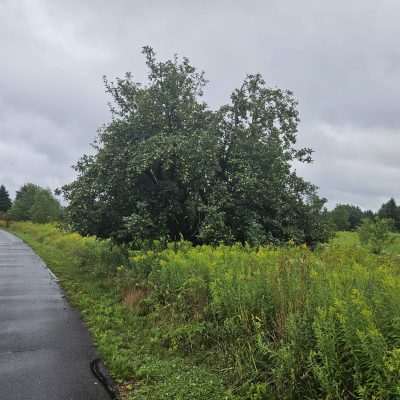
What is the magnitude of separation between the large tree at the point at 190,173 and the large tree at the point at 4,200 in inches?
3434

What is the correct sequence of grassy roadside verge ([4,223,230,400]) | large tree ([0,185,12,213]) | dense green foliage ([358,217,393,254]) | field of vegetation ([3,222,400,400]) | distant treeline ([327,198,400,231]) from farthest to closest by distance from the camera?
large tree ([0,185,12,213]) < distant treeline ([327,198,400,231]) < dense green foliage ([358,217,393,254]) < grassy roadside verge ([4,223,230,400]) < field of vegetation ([3,222,400,400])

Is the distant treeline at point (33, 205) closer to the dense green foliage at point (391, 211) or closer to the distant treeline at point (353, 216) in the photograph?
the distant treeline at point (353, 216)

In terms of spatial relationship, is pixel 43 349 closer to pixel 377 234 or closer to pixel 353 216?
pixel 377 234

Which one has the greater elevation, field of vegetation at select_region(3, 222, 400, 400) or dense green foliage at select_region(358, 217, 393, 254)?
dense green foliage at select_region(358, 217, 393, 254)

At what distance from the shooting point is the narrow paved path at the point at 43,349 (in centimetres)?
466

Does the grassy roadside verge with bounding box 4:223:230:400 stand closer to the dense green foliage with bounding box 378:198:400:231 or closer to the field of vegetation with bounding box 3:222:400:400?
the field of vegetation with bounding box 3:222:400:400

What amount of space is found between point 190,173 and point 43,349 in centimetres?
720

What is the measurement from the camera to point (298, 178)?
14.5m

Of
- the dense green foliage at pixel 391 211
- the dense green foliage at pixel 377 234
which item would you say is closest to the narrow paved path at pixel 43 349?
the dense green foliage at pixel 377 234

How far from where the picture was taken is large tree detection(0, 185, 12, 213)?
90250 millimetres

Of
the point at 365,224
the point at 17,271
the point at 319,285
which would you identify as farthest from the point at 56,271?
the point at 365,224

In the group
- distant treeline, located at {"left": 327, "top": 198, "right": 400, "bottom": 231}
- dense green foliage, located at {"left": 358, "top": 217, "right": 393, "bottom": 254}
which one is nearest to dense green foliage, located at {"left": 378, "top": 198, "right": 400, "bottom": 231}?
distant treeline, located at {"left": 327, "top": 198, "right": 400, "bottom": 231}

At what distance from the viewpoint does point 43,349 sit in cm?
614

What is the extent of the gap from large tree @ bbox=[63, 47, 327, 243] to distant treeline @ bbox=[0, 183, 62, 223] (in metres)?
19.9
